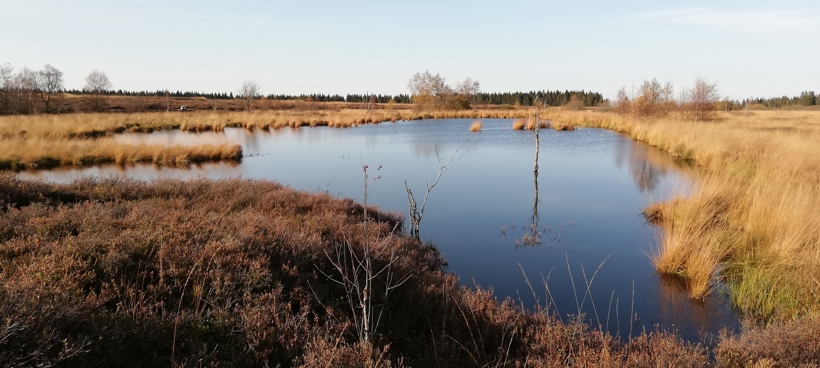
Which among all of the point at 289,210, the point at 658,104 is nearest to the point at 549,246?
the point at 289,210

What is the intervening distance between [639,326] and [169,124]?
32567 mm

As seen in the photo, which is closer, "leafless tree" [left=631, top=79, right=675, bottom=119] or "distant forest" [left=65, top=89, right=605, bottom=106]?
"leafless tree" [left=631, top=79, right=675, bottom=119]

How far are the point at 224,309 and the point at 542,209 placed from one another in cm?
744

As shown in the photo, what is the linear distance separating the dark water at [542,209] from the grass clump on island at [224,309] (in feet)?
4.30

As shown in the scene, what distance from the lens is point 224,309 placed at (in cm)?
332

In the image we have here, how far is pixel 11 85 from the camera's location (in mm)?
37812

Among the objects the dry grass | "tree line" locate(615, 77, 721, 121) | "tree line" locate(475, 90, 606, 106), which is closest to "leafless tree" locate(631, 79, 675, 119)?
"tree line" locate(615, 77, 721, 121)

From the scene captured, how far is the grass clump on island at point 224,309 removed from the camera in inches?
106

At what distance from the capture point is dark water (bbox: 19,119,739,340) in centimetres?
525

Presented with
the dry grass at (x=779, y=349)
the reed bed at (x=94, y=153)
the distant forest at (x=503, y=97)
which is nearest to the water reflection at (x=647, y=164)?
the dry grass at (x=779, y=349)

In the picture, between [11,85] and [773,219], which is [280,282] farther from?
[11,85]

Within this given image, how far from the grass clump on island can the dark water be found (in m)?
1.31

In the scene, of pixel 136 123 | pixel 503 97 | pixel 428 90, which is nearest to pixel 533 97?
pixel 428 90

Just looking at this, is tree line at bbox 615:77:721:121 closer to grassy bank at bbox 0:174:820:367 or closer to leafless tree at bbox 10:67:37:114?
grassy bank at bbox 0:174:820:367
